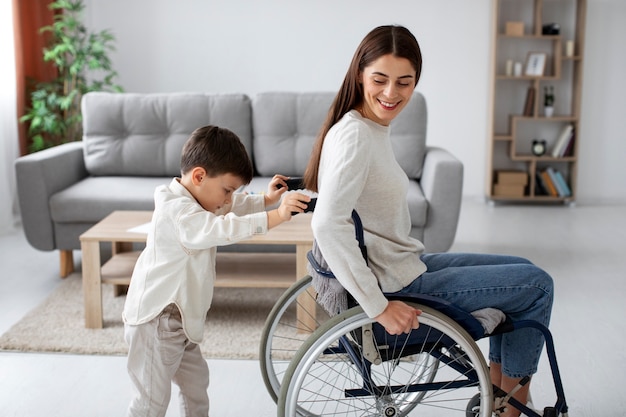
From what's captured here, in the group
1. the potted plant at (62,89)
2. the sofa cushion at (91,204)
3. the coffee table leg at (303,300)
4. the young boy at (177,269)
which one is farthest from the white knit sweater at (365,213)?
the potted plant at (62,89)

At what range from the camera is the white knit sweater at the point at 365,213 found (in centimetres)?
149

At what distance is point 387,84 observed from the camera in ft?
5.24

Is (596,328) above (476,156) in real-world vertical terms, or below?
below

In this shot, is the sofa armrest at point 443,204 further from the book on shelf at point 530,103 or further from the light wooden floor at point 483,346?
the book on shelf at point 530,103

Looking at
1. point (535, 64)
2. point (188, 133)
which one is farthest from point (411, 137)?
point (535, 64)

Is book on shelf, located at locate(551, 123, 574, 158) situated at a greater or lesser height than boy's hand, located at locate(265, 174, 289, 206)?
lesser

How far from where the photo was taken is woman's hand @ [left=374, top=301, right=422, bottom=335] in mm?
1522

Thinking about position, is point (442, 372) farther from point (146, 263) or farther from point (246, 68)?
point (246, 68)

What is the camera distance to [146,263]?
1.69 m

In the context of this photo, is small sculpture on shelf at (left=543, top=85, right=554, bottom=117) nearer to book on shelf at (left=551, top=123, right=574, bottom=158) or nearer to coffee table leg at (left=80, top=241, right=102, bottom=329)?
book on shelf at (left=551, top=123, right=574, bottom=158)

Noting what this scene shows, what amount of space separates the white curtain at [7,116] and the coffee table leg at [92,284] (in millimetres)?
1805

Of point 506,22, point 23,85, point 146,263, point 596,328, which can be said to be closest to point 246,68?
point 23,85

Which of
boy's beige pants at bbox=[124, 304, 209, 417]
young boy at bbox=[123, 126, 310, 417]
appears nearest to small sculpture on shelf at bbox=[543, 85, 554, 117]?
young boy at bbox=[123, 126, 310, 417]

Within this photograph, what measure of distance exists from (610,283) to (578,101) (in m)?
2.07
